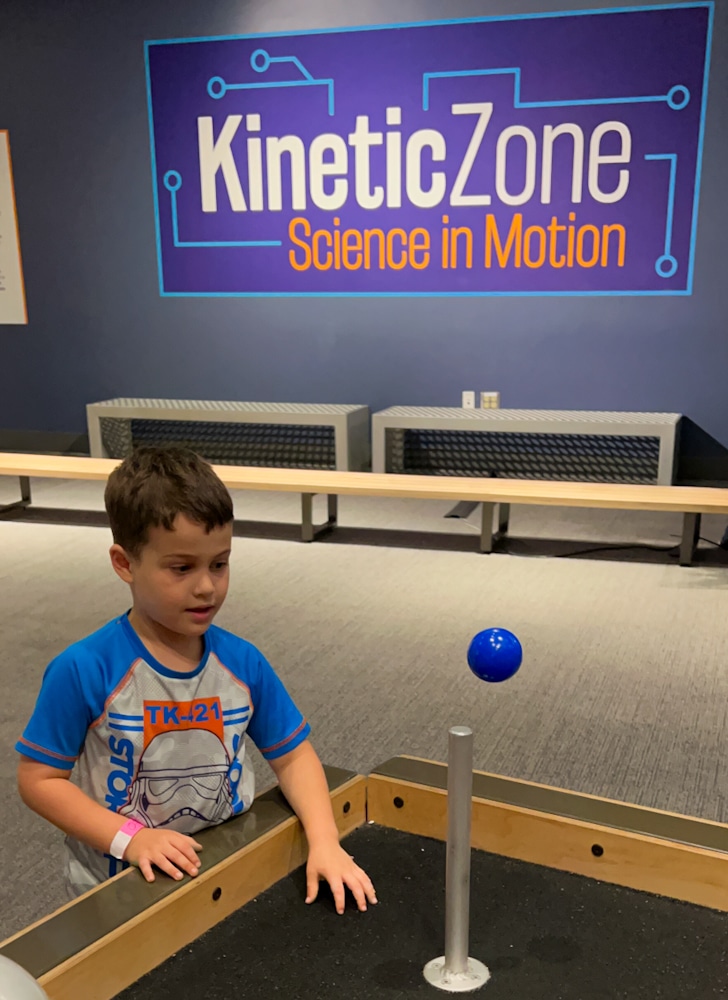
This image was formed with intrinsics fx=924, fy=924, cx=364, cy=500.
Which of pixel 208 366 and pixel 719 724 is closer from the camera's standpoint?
pixel 719 724

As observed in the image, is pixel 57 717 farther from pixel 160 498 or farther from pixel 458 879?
pixel 458 879

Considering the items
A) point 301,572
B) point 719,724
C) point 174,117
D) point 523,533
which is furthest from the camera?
point 174,117

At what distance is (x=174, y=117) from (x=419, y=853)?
645cm

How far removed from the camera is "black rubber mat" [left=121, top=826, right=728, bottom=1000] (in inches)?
36.7

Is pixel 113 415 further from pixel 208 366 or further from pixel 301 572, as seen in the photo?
pixel 301 572

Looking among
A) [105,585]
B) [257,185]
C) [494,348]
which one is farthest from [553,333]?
[105,585]

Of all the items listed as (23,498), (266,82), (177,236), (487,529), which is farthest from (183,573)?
(177,236)

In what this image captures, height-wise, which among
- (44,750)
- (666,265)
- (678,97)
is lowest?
(44,750)

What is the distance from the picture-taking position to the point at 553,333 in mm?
6160

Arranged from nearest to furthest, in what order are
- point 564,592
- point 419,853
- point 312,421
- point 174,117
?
point 419,853
point 564,592
point 312,421
point 174,117

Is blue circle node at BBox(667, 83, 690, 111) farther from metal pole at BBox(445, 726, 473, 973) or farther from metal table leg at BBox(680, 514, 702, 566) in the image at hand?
metal pole at BBox(445, 726, 473, 973)

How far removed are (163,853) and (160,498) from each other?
0.42 meters

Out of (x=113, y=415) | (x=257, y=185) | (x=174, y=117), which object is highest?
(x=174, y=117)

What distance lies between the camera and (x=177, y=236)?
22.3ft
